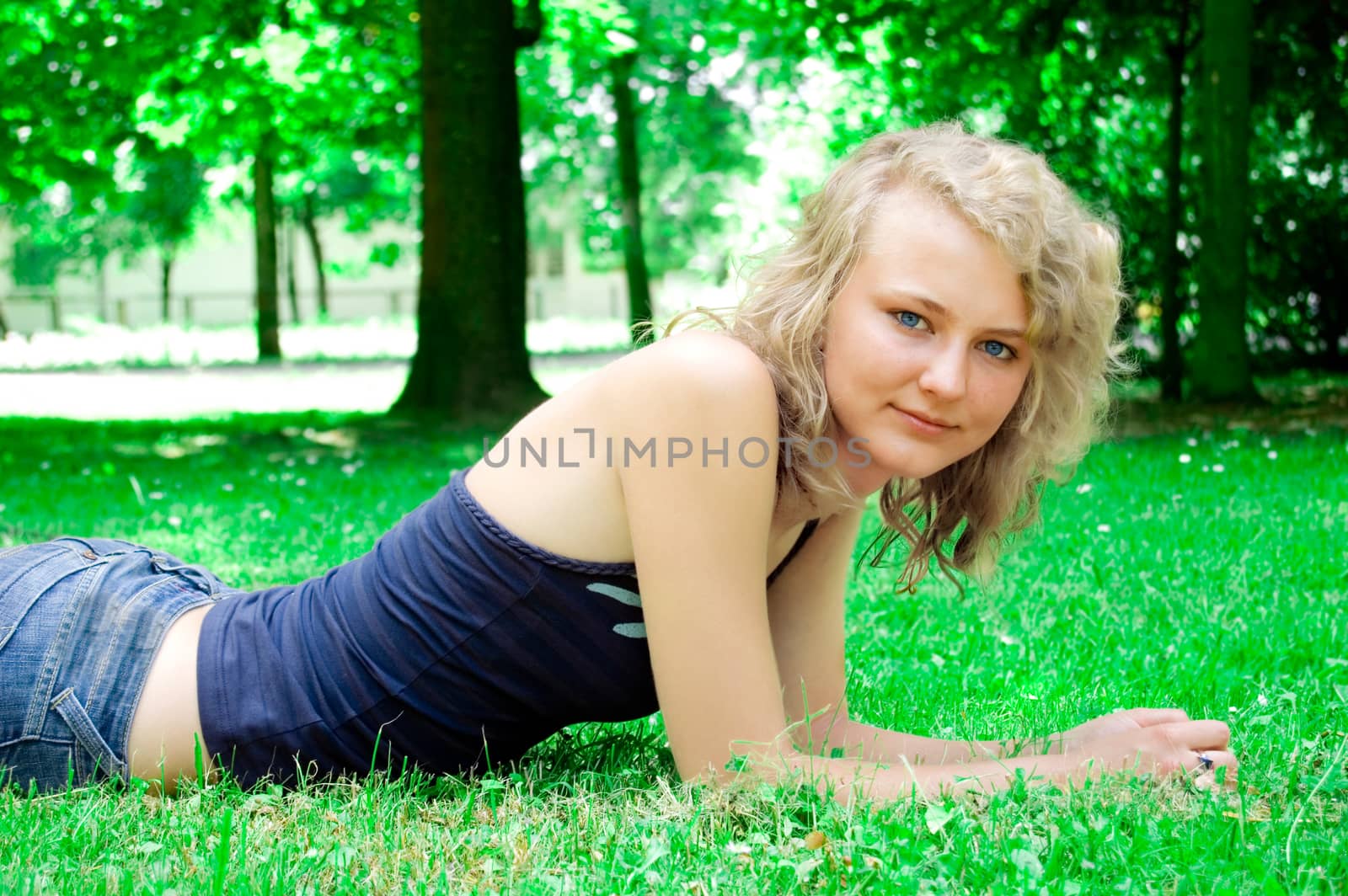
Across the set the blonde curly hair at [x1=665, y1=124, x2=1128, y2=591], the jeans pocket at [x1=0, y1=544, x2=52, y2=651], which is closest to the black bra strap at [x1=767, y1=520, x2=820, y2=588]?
the blonde curly hair at [x1=665, y1=124, x2=1128, y2=591]

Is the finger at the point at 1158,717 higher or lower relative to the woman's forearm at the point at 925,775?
higher

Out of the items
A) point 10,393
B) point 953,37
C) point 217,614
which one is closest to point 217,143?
point 10,393

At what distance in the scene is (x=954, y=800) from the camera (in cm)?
235

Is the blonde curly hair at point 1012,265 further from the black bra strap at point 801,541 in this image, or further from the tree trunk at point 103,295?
the tree trunk at point 103,295

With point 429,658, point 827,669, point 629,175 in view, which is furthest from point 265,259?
point 429,658

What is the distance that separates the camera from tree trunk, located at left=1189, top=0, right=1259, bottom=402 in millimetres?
10164

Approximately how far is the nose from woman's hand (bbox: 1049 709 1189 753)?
31.1 inches

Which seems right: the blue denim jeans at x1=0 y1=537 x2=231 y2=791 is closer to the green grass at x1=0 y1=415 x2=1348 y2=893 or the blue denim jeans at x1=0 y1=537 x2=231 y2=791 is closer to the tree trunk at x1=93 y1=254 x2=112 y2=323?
the green grass at x1=0 y1=415 x2=1348 y2=893

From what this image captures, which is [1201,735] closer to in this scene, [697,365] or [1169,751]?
[1169,751]

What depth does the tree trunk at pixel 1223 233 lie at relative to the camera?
33.3ft

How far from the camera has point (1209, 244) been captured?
10.3 metres

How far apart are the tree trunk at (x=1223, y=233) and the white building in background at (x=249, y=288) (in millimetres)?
31709

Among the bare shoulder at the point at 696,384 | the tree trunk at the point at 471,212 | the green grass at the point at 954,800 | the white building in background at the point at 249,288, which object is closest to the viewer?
the green grass at the point at 954,800

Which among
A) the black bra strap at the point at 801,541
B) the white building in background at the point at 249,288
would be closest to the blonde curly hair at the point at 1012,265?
the black bra strap at the point at 801,541
